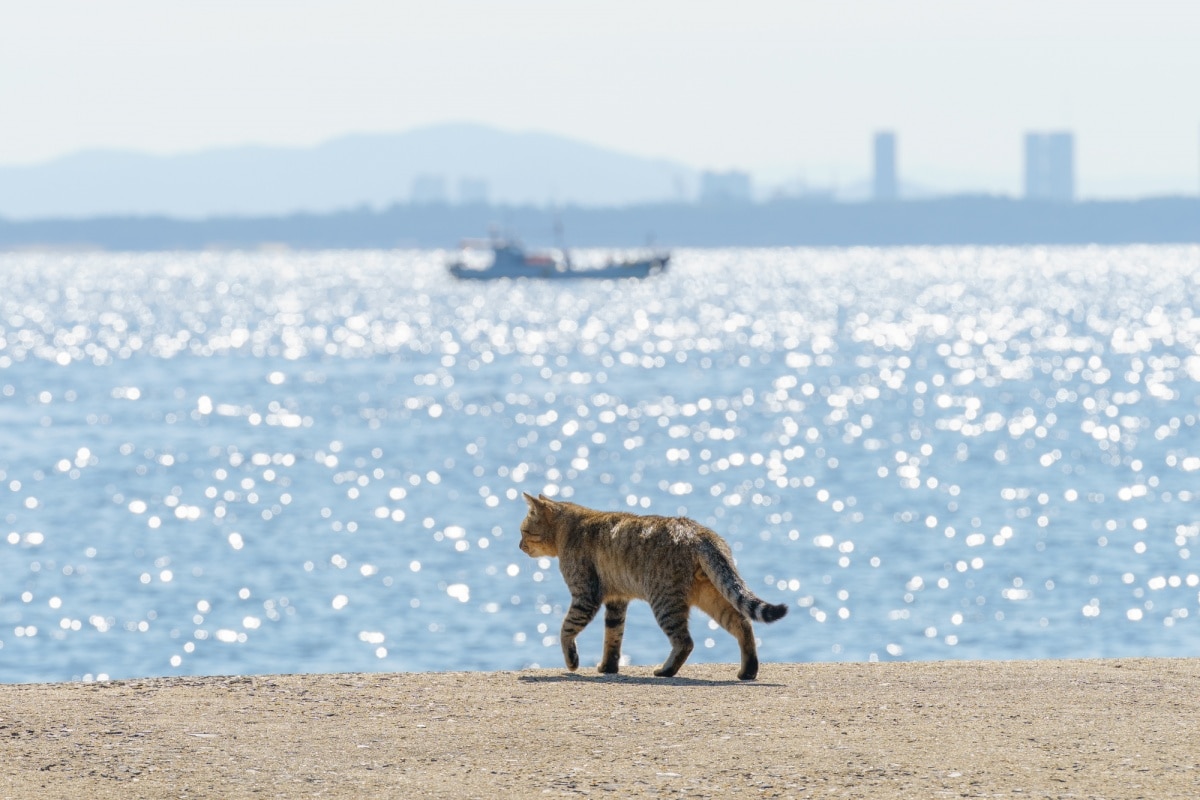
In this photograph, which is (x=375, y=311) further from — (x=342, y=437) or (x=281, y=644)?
(x=281, y=644)

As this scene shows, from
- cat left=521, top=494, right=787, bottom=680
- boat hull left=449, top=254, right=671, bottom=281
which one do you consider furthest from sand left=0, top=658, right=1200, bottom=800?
boat hull left=449, top=254, right=671, bottom=281

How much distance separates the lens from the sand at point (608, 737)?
722cm

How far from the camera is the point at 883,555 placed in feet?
104

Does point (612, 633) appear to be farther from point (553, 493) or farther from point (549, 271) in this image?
point (549, 271)

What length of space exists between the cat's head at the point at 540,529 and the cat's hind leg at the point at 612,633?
1.54 ft

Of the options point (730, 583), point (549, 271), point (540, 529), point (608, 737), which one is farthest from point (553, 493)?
point (549, 271)

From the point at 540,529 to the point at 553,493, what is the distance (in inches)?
1110

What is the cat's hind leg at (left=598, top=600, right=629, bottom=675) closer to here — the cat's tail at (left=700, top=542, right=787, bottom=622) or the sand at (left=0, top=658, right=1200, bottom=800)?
the sand at (left=0, top=658, right=1200, bottom=800)

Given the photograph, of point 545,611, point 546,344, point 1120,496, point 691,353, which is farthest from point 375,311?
point 545,611

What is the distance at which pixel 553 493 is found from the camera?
3884 centimetres

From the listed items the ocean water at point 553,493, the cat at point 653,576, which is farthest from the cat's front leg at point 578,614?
the ocean water at point 553,493

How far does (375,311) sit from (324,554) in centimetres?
10976

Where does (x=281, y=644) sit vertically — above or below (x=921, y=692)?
below

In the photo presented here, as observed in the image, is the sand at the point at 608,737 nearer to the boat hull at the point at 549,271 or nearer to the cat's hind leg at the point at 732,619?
the cat's hind leg at the point at 732,619
